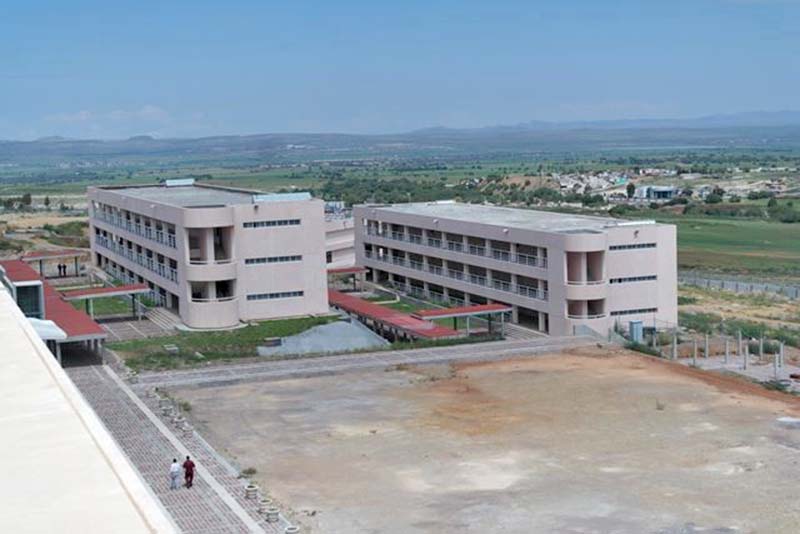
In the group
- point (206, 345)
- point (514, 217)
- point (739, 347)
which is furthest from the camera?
point (514, 217)

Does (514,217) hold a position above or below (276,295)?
above

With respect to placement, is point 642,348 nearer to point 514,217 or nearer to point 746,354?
point 746,354

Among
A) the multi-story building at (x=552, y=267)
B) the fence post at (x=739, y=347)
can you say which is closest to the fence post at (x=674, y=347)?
the fence post at (x=739, y=347)

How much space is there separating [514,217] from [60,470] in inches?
1520

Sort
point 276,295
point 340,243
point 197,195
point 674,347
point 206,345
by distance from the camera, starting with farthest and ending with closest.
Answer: point 340,243 < point 197,195 < point 276,295 < point 206,345 < point 674,347

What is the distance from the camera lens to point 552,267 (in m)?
42.1

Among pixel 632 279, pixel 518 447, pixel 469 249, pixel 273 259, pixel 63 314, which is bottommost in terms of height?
pixel 518 447

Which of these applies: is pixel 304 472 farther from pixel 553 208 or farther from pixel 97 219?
pixel 553 208

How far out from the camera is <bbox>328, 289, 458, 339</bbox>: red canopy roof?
40469 mm

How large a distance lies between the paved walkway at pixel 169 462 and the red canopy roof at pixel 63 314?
2.49 m

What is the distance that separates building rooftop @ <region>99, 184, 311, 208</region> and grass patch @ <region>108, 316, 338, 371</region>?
5.08 m

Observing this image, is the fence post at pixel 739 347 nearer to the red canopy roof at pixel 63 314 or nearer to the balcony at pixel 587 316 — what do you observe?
the balcony at pixel 587 316

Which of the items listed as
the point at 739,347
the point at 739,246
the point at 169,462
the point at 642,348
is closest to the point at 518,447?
the point at 169,462

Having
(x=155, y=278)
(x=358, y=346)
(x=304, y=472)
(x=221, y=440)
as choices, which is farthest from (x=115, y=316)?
(x=304, y=472)
